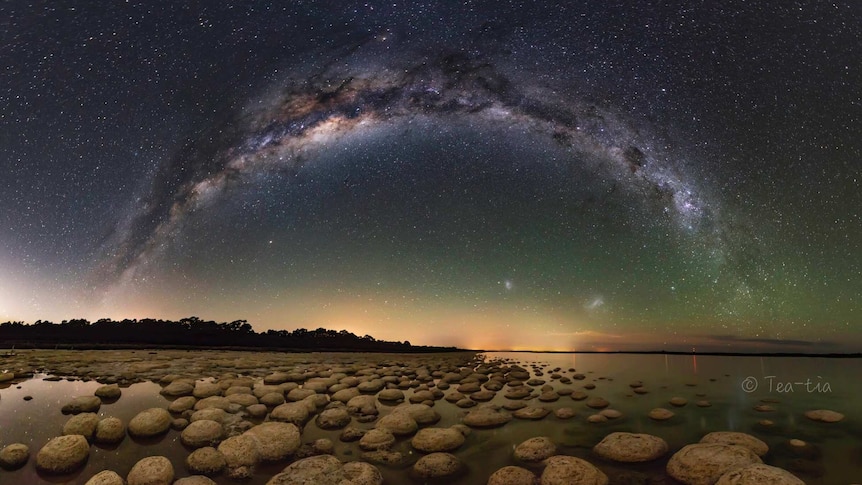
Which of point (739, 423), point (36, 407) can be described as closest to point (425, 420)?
point (739, 423)

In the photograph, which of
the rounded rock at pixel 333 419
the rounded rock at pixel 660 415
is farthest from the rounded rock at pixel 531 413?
the rounded rock at pixel 333 419

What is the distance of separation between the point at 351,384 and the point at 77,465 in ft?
22.7

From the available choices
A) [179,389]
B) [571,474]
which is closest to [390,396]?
[179,389]

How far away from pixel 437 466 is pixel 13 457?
602 cm

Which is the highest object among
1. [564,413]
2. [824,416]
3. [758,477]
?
[758,477]

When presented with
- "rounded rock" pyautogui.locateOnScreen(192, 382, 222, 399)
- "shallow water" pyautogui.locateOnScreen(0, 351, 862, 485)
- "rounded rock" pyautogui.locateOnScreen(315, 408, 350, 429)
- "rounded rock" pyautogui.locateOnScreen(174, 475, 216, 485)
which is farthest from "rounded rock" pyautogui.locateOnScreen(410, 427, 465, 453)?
"rounded rock" pyautogui.locateOnScreen(192, 382, 222, 399)

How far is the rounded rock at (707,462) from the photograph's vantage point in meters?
5.21

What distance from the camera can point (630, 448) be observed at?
247 inches

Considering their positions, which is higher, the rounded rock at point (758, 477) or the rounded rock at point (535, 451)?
the rounded rock at point (758, 477)

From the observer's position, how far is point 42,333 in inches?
1820

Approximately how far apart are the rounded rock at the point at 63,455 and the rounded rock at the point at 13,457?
165 millimetres

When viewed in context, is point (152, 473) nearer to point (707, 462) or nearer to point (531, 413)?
point (531, 413)

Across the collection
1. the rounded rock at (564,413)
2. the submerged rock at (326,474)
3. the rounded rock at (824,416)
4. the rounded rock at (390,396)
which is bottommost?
the rounded rock at (824,416)

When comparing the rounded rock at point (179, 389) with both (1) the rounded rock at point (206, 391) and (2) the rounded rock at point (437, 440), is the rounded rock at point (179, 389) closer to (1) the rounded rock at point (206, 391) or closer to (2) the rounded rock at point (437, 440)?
(1) the rounded rock at point (206, 391)
